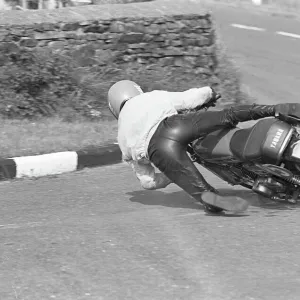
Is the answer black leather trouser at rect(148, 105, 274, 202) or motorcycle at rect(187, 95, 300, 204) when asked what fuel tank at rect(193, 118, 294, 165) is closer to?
motorcycle at rect(187, 95, 300, 204)

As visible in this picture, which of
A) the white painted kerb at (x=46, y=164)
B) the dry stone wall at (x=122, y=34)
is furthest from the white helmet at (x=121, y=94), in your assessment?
the dry stone wall at (x=122, y=34)

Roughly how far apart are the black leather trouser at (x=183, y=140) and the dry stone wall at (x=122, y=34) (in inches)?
157

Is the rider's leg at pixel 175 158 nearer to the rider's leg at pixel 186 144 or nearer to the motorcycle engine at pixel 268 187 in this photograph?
the rider's leg at pixel 186 144

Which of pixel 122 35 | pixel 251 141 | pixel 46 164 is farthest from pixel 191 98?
pixel 122 35

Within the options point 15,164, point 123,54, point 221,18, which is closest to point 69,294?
point 15,164

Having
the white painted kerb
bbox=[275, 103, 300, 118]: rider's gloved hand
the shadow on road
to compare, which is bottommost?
the white painted kerb

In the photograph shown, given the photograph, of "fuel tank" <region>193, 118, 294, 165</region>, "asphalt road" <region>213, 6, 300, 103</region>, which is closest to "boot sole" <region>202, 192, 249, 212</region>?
"fuel tank" <region>193, 118, 294, 165</region>

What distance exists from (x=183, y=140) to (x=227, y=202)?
57cm

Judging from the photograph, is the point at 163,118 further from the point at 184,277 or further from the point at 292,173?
the point at 184,277

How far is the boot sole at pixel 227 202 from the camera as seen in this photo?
19.6ft

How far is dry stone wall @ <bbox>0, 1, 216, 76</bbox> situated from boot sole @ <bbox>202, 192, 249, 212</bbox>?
4.38 meters

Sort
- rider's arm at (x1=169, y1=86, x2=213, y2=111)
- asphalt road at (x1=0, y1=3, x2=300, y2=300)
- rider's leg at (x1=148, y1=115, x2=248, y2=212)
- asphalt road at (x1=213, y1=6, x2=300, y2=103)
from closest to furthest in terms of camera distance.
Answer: asphalt road at (x1=0, y1=3, x2=300, y2=300) < rider's leg at (x1=148, y1=115, x2=248, y2=212) < rider's arm at (x1=169, y1=86, x2=213, y2=111) < asphalt road at (x1=213, y1=6, x2=300, y2=103)

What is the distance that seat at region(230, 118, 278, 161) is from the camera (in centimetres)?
583

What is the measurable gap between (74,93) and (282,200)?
14.3 feet
